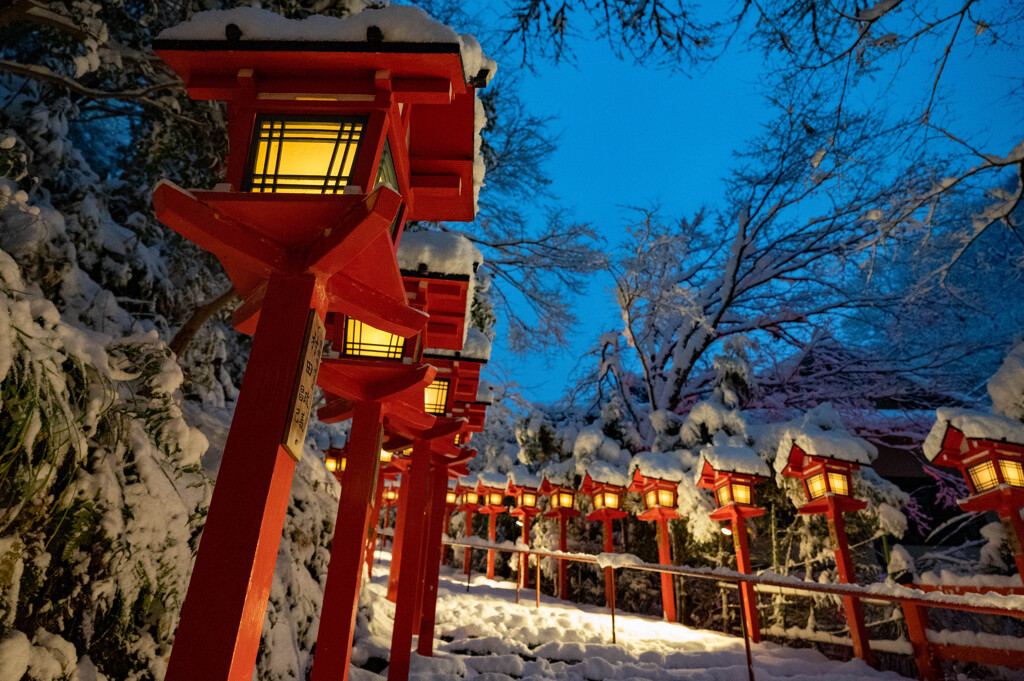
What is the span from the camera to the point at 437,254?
496cm

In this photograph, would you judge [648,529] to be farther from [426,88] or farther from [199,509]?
[426,88]

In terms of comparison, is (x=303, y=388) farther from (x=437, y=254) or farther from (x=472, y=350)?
(x=472, y=350)

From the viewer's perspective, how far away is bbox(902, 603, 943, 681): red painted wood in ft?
20.7

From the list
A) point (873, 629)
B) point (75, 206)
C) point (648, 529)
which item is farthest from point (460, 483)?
point (75, 206)

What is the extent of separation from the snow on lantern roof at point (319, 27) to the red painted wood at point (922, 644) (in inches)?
325

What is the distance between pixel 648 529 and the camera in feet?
45.4

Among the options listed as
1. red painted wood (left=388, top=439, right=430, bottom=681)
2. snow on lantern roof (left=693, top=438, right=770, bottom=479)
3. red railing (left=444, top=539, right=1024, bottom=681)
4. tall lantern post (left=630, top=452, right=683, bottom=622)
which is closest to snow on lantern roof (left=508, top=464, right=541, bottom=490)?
tall lantern post (left=630, top=452, right=683, bottom=622)

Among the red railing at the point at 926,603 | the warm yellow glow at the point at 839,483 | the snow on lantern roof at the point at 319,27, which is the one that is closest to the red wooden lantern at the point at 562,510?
the red railing at the point at 926,603

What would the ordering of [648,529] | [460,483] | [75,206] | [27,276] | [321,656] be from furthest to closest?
1. [460,483]
2. [648,529]
3. [75,206]
4. [27,276]
5. [321,656]

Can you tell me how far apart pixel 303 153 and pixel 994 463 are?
9490 millimetres

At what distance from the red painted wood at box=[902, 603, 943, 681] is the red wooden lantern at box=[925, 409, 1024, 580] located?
1.83m

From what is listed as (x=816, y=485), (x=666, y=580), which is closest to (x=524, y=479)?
(x=666, y=580)

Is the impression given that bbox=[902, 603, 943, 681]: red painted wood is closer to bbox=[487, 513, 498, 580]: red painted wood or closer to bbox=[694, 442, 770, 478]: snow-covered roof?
bbox=[694, 442, 770, 478]: snow-covered roof

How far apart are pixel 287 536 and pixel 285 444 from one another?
3.97 metres
